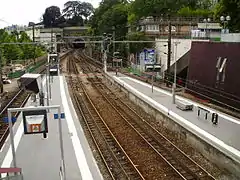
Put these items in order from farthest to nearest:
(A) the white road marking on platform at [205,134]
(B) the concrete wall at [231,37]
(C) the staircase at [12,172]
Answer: (B) the concrete wall at [231,37]
(A) the white road marking on platform at [205,134]
(C) the staircase at [12,172]

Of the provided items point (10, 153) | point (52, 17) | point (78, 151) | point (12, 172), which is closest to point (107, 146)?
point (78, 151)

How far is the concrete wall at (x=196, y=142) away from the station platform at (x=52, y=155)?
423 cm

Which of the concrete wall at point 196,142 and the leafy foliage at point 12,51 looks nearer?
the concrete wall at point 196,142

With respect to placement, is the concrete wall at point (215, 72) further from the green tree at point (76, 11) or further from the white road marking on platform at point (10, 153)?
the green tree at point (76, 11)

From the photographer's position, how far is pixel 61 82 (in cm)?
3003

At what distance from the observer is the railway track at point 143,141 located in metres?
10.8

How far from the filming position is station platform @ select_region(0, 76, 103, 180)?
9586 millimetres

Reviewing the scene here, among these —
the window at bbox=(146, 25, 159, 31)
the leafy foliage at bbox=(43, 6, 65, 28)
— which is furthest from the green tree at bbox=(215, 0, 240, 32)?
the leafy foliage at bbox=(43, 6, 65, 28)

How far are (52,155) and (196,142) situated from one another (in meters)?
5.57

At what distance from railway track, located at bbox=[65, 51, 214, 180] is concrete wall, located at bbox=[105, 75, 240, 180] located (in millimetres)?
751

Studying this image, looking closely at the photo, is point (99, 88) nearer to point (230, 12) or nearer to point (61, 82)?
point (61, 82)

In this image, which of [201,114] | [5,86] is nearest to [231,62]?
[201,114]

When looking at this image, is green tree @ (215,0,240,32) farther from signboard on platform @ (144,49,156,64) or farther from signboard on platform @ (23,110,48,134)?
signboard on platform @ (23,110,48,134)

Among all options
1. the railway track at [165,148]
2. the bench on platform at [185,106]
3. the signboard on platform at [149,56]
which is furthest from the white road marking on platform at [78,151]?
the signboard on platform at [149,56]
